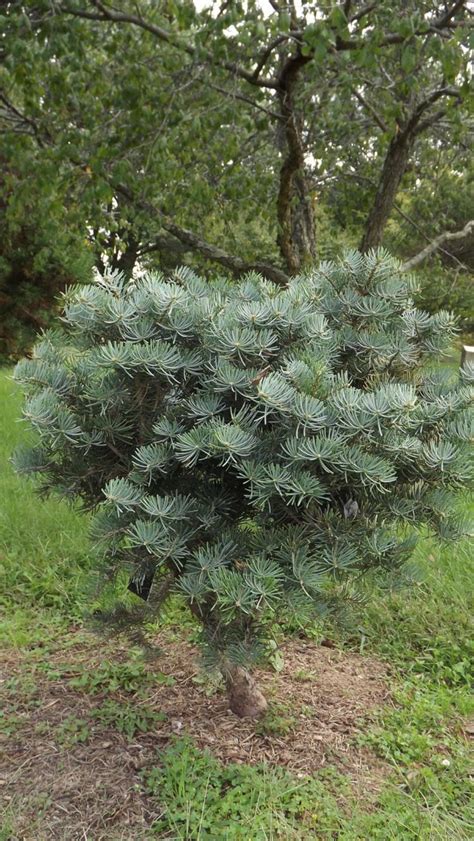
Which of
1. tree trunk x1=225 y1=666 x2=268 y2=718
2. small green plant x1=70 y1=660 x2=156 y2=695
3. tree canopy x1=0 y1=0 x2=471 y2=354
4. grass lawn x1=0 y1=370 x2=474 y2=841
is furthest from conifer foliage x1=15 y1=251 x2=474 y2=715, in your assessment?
tree canopy x1=0 y1=0 x2=471 y2=354

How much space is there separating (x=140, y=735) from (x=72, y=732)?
235mm

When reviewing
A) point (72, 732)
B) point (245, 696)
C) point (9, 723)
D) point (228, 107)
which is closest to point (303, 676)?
point (245, 696)

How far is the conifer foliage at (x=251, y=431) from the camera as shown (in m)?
1.74

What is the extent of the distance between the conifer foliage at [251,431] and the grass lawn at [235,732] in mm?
293

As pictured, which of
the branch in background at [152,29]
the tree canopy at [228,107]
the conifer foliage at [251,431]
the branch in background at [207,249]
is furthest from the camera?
the branch in background at [207,249]

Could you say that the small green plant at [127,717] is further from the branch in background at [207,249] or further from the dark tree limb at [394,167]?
the dark tree limb at [394,167]

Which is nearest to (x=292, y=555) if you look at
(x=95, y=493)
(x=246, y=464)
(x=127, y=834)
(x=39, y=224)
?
(x=246, y=464)

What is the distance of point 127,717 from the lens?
258 cm

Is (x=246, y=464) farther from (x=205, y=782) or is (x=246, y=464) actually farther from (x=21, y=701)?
(x=21, y=701)

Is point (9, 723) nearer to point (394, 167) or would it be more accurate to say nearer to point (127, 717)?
point (127, 717)

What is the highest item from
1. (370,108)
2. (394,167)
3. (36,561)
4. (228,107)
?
(370,108)

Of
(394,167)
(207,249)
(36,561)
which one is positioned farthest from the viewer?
(207,249)

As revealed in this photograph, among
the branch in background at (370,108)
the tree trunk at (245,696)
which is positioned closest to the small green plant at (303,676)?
the tree trunk at (245,696)

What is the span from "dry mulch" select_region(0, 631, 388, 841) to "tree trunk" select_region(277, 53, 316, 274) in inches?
136
